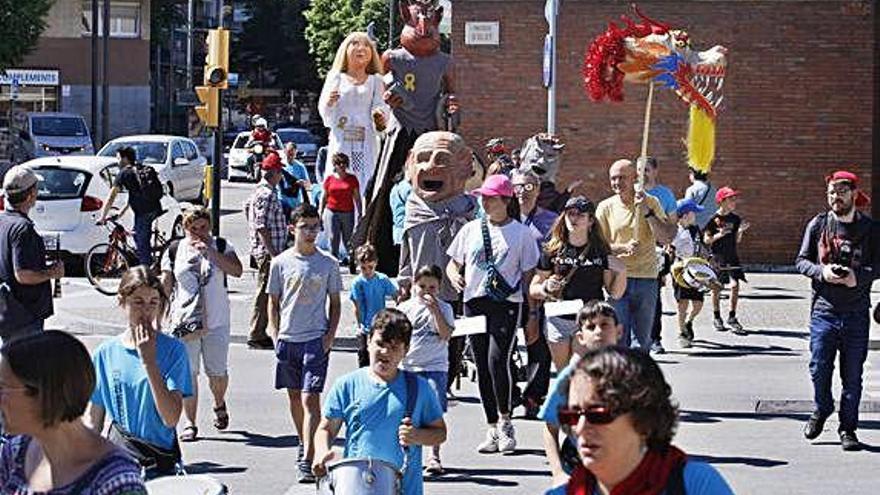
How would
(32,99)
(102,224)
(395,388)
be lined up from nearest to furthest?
(395,388) → (102,224) → (32,99)

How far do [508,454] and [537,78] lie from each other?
47.5 feet

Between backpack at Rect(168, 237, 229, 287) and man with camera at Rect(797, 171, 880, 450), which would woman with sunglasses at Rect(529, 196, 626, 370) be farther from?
backpack at Rect(168, 237, 229, 287)

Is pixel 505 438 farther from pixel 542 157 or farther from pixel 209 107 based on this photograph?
pixel 209 107

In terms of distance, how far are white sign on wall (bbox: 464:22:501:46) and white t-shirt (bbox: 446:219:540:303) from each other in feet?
46.0

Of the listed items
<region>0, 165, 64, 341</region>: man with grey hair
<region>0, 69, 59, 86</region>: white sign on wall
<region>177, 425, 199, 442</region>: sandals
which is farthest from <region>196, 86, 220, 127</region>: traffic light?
<region>0, 69, 59, 86</region>: white sign on wall

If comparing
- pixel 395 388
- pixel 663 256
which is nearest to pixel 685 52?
pixel 663 256

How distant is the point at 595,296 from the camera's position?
11367mm

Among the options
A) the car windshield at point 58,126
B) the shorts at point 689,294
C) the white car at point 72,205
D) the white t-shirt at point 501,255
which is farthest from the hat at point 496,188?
the car windshield at point 58,126

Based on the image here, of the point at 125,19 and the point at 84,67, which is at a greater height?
the point at 125,19

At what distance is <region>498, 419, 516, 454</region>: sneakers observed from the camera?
38.5 ft

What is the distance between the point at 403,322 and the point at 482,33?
18.3m

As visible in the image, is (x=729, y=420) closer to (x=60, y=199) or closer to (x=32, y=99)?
(x=60, y=199)

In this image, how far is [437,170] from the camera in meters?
13.0

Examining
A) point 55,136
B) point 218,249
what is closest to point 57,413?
point 218,249
